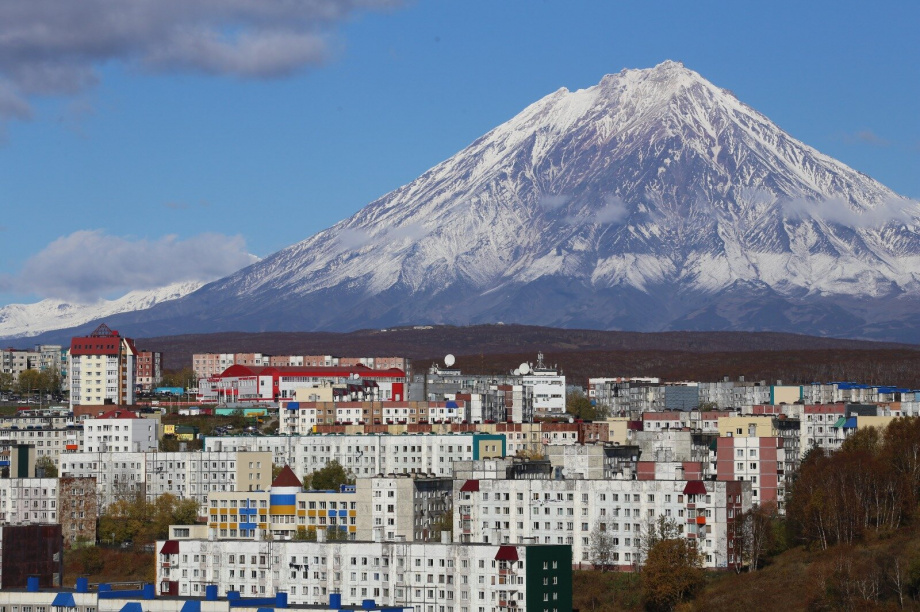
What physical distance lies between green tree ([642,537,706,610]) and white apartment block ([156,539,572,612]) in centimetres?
535

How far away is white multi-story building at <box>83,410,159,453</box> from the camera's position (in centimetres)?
11962

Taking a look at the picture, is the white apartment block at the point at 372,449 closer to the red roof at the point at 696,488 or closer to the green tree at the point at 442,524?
the green tree at the point at 442,524

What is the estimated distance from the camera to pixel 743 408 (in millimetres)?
124625

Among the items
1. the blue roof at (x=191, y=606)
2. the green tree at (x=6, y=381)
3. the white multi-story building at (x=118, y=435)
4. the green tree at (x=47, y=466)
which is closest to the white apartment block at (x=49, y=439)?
the green tree at (x=47, y=466)

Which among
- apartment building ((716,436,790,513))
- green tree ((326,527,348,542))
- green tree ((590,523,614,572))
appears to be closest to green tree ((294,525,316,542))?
green tree ((326,527,348,542))

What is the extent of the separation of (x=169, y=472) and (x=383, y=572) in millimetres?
40211

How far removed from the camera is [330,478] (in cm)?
10788

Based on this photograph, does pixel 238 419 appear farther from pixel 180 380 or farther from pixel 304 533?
pixel 304 533

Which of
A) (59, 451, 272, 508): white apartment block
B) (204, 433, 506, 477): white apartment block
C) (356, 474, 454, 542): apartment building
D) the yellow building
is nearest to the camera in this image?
(356, 474, 454, 542): apartment building

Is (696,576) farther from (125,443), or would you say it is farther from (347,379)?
(347,379)

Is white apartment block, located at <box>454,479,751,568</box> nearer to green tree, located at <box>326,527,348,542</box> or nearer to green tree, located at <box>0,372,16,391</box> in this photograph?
green tree, located at <box>326,527,348,542</box>

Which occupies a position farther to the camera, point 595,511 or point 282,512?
point 282,512

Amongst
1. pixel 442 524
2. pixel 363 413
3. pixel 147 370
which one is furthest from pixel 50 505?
pixel 147 370

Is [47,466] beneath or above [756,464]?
beneath
